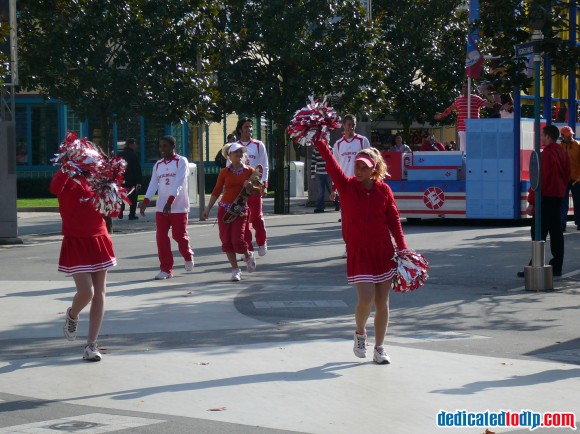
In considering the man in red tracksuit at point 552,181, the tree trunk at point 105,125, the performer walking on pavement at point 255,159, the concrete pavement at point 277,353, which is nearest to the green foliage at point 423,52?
the tree trunk at point 105,125

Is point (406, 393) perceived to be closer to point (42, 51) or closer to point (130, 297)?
point (130, 297)

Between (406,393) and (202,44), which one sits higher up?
(202,44)

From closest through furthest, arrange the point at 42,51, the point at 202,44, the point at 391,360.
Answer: the point at 391,360 < the point at 42,51 < the point at 202,44

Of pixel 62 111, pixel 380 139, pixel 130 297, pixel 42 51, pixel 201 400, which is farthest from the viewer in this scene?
pixel 380 139

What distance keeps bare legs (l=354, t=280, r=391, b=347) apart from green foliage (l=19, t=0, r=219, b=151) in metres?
14.7

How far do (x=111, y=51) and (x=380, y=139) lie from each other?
22.7 m

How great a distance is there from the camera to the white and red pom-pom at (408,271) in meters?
9.18

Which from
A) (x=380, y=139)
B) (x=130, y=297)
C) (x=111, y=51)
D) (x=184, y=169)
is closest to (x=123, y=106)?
(x=111, y=51)

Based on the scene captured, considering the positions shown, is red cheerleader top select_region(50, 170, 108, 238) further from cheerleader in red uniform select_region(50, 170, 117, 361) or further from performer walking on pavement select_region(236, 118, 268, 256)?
performer walking on pavement select_region(236, 118, 268, 256)

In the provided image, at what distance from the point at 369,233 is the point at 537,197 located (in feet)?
19.0

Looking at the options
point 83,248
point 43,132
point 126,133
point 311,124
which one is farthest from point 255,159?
point 126,133

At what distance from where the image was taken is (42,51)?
2300 cm

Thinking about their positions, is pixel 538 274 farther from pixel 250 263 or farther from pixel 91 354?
pixel 91 354

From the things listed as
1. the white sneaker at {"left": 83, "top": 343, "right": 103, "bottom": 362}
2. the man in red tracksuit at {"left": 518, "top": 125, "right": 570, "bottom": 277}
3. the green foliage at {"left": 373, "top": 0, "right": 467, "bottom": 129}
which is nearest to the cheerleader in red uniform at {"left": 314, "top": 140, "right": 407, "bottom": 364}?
the white sneaker at {"left": 83, "top": 343, "right": 103, "bottom": 362}
